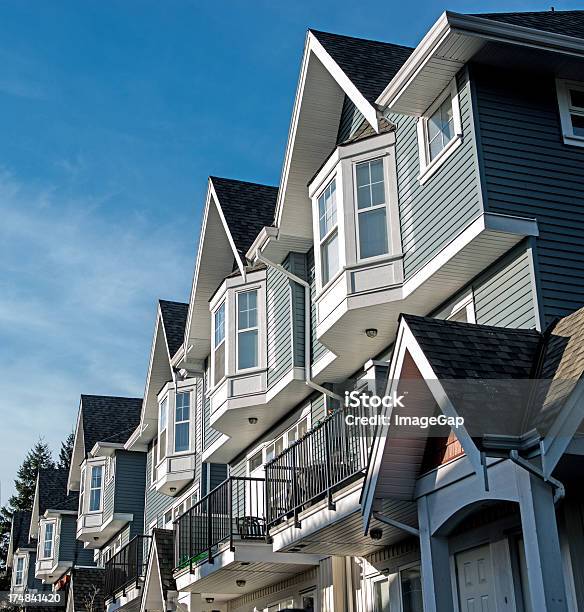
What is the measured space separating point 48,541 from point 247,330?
30.6 meters

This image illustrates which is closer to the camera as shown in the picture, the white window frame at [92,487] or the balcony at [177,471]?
the balcony at [177,471]

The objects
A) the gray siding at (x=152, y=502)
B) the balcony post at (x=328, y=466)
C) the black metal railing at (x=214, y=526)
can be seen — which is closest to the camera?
the balcony post at (x=328, y=466)

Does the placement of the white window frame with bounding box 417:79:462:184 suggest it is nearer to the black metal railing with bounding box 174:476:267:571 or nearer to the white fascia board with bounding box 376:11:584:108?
the white fascia board with bounding box 376:11:584:108

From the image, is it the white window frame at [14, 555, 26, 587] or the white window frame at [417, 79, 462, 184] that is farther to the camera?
the white window frame at [14, 555, 26, 587]

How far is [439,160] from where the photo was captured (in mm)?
14688

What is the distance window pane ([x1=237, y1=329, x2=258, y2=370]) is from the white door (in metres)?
9.22

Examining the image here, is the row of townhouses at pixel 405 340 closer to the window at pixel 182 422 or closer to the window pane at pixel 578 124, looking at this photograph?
the window pane at pixel 578 124

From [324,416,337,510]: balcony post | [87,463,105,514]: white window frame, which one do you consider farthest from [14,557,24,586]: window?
[324,416,337,510]: balcony post

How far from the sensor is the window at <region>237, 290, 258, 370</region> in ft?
70.3

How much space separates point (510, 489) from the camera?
9852 millimetres

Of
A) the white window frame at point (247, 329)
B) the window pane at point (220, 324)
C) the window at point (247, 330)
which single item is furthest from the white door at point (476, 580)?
the window pane at point (220, 324)

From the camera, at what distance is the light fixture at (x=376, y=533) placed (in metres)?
14.2

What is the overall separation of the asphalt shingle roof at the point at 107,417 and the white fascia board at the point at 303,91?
69.8 feet

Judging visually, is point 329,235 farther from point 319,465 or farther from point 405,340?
point 405,340
